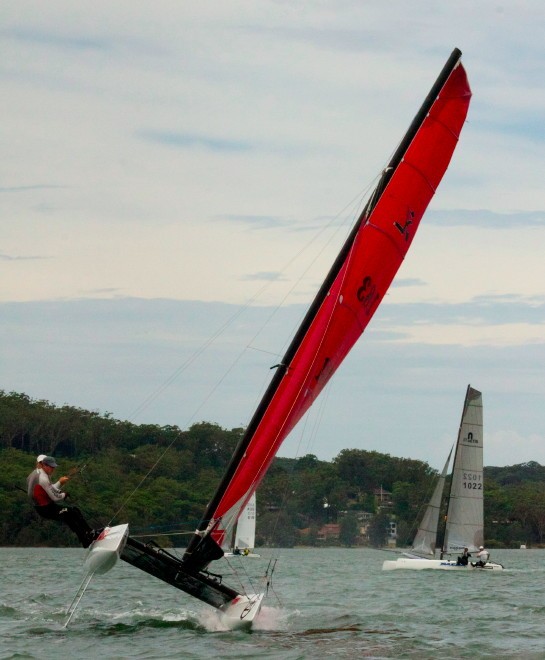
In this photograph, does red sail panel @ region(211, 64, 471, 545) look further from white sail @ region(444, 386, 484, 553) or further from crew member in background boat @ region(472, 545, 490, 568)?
white sail @ region(444, 386, 484, 553)

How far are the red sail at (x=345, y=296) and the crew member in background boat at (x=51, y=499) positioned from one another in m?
1.52

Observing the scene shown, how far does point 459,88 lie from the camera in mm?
19078

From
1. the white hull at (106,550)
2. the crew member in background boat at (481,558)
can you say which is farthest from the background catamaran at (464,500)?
the white hull at (106,550)

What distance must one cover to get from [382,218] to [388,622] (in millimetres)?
7138

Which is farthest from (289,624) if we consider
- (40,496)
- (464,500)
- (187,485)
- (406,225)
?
(187,485)

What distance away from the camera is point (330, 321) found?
1859 cm

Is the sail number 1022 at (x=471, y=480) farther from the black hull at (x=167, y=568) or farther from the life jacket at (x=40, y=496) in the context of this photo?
the life jacket at (x=40, y=496)

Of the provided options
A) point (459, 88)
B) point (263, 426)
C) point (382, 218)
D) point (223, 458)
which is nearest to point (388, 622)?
point (263, 426)

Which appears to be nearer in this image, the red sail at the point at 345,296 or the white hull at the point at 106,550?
the white hull at the point at 106,550

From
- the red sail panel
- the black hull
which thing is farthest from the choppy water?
the red sail panel

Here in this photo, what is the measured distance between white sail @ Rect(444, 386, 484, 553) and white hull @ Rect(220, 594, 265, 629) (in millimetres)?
28941

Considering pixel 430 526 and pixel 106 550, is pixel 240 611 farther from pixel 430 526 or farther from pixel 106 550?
pixel 430 526

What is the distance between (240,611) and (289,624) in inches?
76.9

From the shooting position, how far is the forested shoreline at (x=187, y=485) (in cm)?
7875
